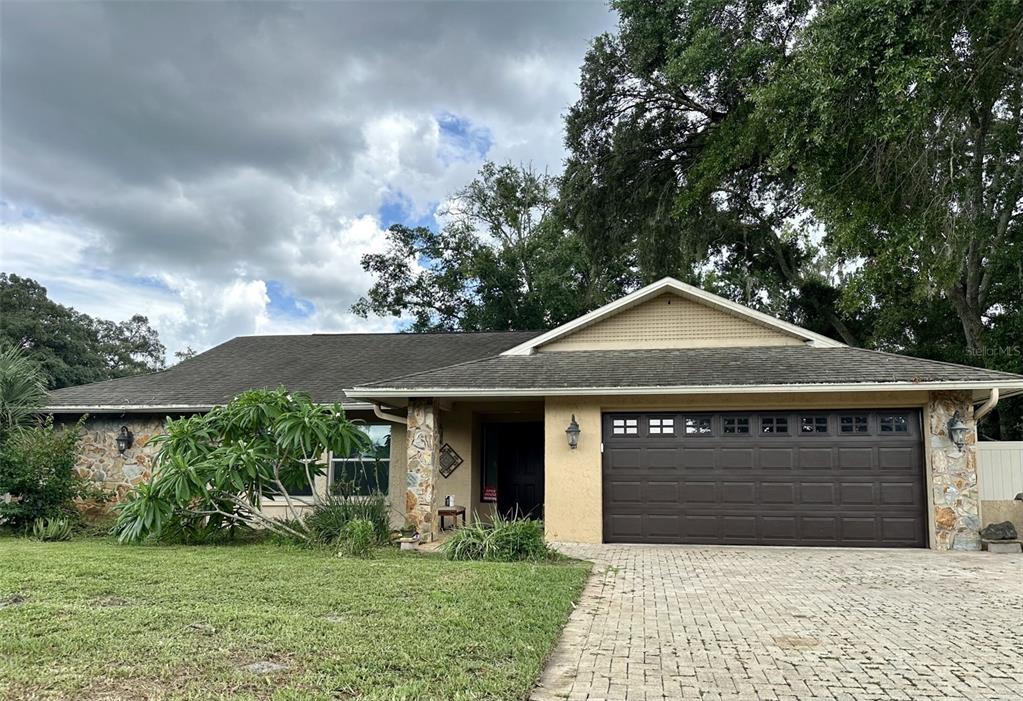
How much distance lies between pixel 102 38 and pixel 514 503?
11.1 meters

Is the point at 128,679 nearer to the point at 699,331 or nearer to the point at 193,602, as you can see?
the point at 193,602

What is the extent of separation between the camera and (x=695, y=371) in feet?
34.3

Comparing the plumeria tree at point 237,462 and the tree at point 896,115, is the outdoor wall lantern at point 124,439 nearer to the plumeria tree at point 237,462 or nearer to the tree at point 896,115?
the plumeria tree at point 237,462

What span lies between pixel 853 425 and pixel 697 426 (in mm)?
2299

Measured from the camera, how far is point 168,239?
17656 millimetres

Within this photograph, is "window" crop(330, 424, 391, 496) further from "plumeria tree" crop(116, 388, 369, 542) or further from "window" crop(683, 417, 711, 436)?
"window" crop(683, 417, 711, 436)

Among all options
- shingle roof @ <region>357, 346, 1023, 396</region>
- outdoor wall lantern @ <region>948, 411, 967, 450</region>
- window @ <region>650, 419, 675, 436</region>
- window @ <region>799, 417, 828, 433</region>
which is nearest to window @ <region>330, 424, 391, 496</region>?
shingle roof @ <region>357, 346, 1023, 396</region>

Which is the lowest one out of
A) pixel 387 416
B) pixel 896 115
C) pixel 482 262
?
pixel 387 416


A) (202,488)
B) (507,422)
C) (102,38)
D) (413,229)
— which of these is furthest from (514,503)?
(413,229)

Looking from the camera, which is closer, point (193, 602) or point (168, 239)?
point (193, 602)

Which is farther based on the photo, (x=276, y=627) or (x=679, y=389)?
(x=679, y=389)

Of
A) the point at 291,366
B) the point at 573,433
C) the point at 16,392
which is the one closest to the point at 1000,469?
the point at 573,433

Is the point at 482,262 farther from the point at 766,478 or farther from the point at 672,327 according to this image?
the point at 766,478

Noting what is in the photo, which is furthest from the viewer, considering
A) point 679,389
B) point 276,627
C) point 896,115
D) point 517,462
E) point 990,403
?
point 517,462
